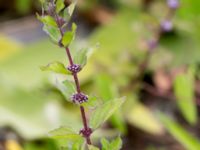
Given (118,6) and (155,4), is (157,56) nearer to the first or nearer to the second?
(155,4)

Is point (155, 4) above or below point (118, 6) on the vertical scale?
below

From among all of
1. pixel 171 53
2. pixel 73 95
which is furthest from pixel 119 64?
pixel 73 95

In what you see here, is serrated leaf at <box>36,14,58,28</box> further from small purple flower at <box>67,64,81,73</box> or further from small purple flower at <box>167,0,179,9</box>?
small purple flower at <box>167,0,179,9</box>

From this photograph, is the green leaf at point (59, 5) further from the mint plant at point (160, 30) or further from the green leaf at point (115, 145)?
the mint plant at point (160, 30)

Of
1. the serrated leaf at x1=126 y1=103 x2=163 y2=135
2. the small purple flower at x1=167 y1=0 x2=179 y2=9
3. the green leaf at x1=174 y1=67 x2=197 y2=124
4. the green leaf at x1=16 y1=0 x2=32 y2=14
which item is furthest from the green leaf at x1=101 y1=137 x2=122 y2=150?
the green leaf at x1=16 y1=0 x2=32 y2=14

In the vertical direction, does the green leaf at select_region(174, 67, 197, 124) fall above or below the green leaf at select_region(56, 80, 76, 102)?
above

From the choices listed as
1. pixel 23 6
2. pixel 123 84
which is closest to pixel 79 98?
pixel 123 84
